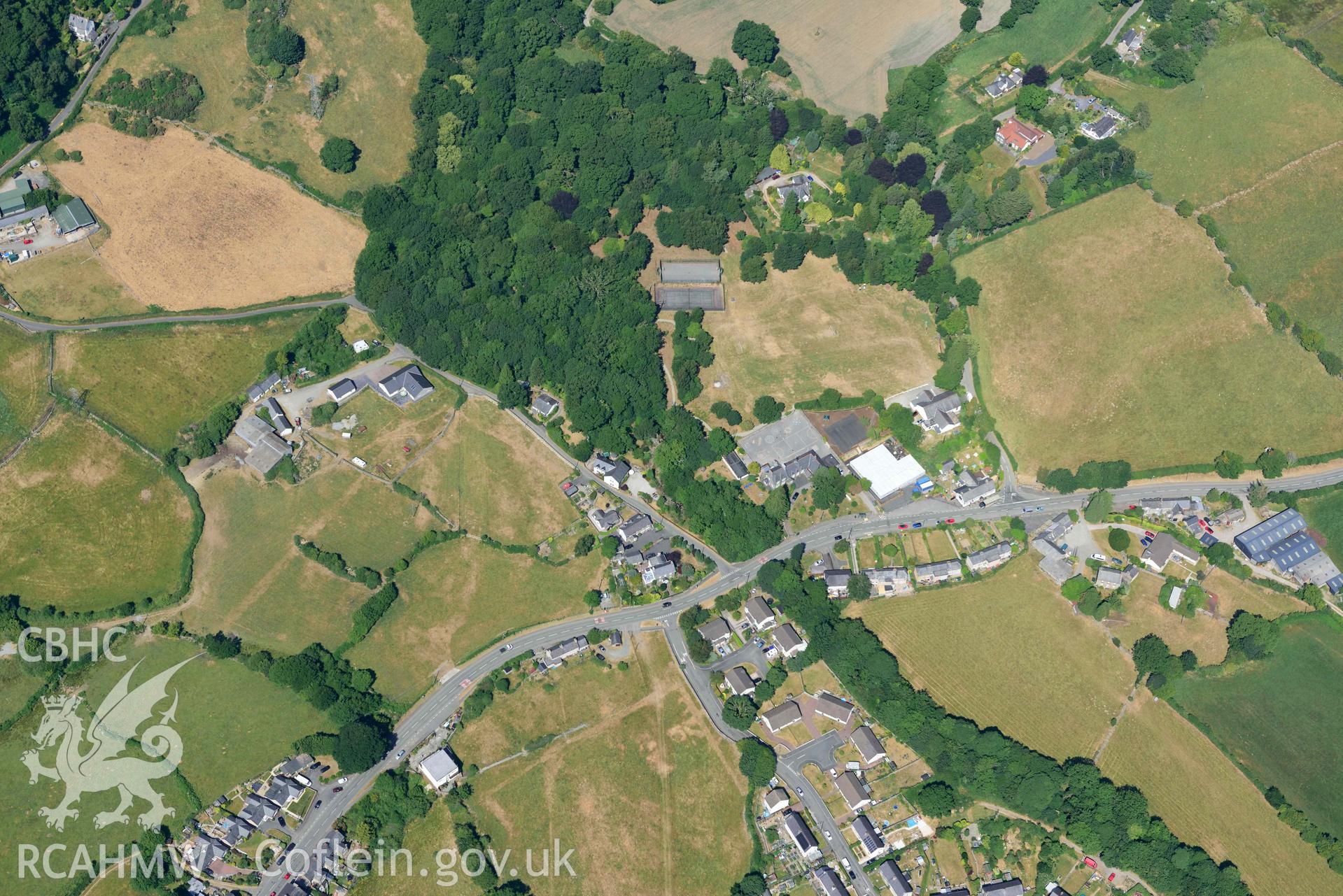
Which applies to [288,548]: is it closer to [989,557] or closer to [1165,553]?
[989,557]

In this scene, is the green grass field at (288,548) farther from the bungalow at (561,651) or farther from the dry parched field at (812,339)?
the dry parched field at (812,339)

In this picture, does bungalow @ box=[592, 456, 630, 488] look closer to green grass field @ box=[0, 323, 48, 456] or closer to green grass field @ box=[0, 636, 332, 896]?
green grass field @ box=[0, 636, 332, 896]

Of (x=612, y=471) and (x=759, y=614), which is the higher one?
(x=612, y=471)

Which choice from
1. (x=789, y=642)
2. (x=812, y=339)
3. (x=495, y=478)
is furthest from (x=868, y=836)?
→ (x=812, y=339)

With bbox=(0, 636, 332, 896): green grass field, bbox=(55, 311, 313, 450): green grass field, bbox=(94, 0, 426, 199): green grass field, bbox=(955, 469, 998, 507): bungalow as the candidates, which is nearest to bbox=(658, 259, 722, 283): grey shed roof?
bbox=(94, 0, 426, 199): green grass field

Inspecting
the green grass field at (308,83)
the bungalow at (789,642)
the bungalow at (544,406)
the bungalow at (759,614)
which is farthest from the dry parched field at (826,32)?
the bungalow at (789,642)

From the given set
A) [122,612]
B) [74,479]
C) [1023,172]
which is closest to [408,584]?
[122,612]
